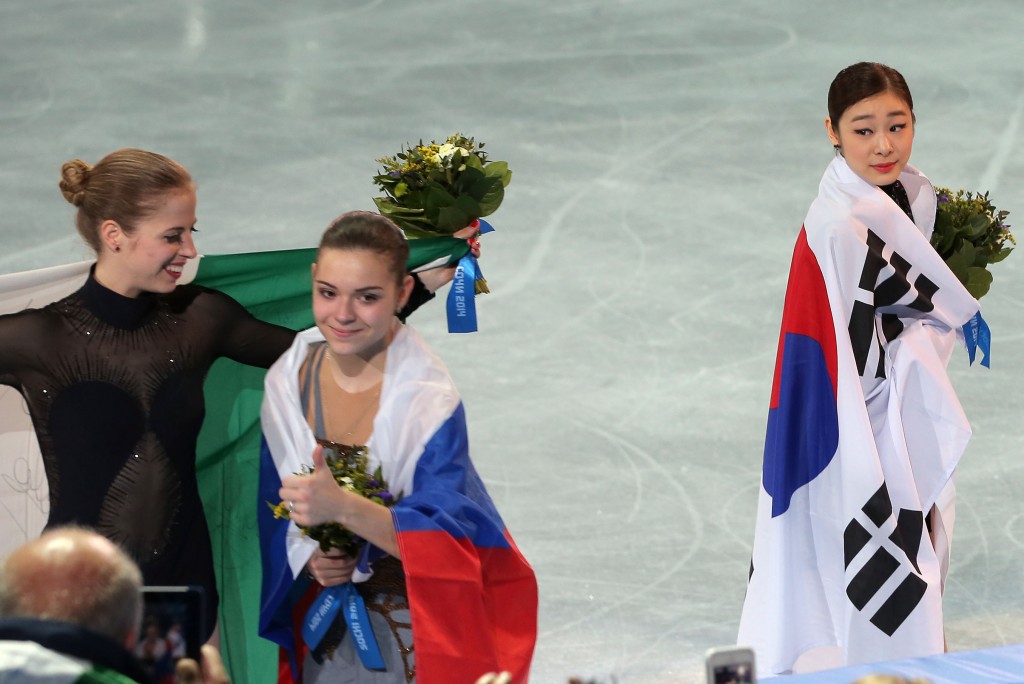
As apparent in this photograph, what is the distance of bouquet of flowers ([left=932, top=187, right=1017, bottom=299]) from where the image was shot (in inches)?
198

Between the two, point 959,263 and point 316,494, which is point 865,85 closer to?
point 959,263

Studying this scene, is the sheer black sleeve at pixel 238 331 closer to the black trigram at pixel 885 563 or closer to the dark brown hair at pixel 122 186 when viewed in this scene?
the dark brown hair at pixel 122 186

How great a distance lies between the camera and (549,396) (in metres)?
7.59

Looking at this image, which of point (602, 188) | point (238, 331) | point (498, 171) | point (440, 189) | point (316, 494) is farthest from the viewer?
point (602, 188)

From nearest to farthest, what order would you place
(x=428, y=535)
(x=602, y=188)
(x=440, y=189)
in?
(x=428, y=535) < (x=440, y=189) < (x=602, y=188)

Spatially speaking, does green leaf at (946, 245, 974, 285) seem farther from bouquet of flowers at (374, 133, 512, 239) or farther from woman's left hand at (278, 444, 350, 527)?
woman's left hand at (278, 444, 350, 527)

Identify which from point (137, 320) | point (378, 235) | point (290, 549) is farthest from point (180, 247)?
point (290, 549)

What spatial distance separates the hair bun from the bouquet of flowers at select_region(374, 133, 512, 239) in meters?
0.79

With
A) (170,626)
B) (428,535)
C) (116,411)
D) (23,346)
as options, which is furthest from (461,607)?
(23,346)

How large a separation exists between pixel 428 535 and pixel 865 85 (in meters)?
2.02

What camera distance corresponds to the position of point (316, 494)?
3.58 m

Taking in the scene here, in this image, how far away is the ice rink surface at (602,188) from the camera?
6.34 meters

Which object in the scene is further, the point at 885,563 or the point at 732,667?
the point at 885,563

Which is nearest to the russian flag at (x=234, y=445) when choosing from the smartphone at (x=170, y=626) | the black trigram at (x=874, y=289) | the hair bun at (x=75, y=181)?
the hair bun at (x=75, y=181)
